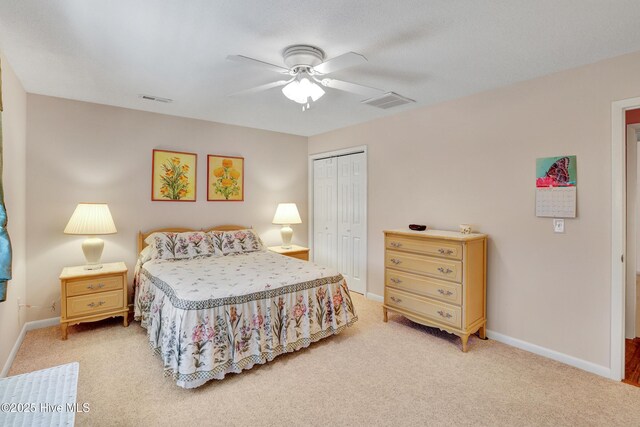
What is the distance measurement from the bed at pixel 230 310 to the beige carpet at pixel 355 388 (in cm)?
14

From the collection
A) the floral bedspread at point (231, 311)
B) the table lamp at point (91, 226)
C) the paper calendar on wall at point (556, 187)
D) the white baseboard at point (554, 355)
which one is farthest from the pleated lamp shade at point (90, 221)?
the paper calendar on wall at point (556, 187)

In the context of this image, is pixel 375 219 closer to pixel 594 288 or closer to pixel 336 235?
pixel 336 235

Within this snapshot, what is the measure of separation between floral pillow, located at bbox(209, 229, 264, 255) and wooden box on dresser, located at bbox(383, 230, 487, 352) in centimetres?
186

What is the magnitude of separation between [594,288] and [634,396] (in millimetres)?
761

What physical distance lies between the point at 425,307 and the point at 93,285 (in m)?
3.38

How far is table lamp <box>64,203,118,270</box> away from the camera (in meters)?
3.29

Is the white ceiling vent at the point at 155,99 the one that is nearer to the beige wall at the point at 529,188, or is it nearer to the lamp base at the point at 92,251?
the lamp base at the point at 92,251


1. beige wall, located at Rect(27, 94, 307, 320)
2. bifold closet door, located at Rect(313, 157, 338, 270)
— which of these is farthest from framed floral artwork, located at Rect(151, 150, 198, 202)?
bifold closet door, located at Rect(313, 157, 338, 270)

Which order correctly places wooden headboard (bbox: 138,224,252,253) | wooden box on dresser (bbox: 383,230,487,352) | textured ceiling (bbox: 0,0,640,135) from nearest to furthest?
textured ceiling (bbox: 0,0,640,135) → wooden box on dresser (bbox: 383,230,487,352) → wooden headboard (bbox: 138,224,252,253)

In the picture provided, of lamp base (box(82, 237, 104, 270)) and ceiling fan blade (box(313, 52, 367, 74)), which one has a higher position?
ceiling fan blade (box(313, 52, 367, 74))

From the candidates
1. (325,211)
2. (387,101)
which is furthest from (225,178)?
(387,101)

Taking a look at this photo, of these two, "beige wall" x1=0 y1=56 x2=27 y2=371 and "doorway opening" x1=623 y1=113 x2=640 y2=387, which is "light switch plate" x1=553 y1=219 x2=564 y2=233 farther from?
"beige wall" x1=0 y1=56 x2=27 y2=371

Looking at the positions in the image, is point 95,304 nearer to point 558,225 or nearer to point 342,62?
point 342,62

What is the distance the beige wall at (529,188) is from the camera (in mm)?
2574
